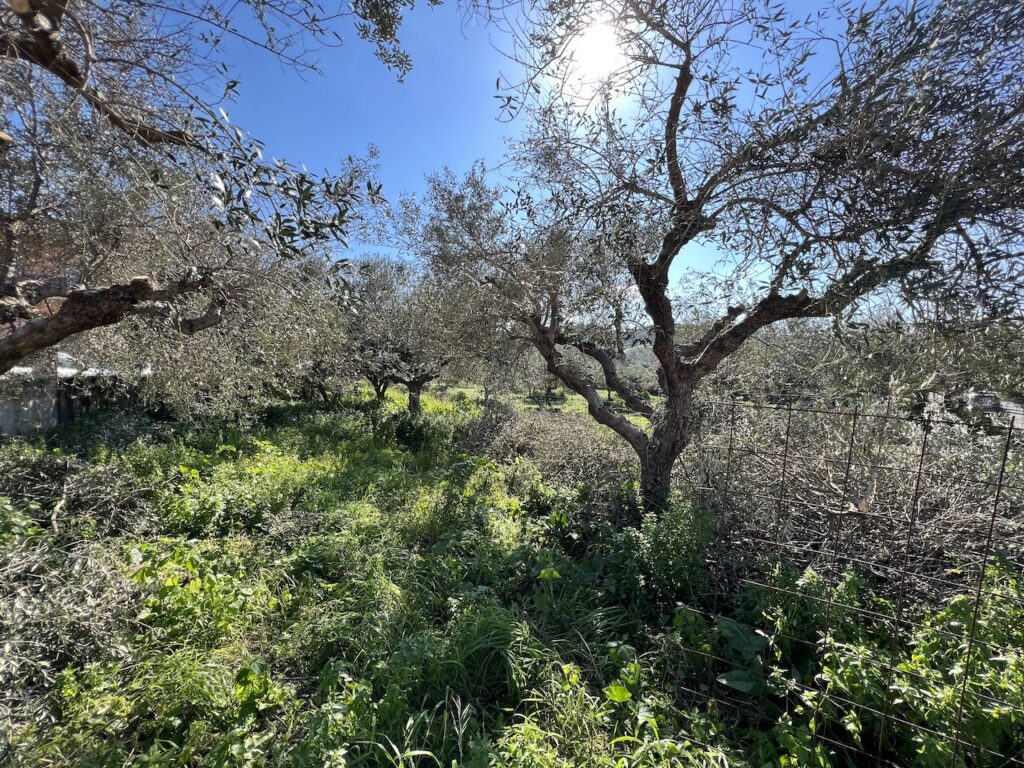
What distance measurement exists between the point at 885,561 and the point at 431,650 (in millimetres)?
3590

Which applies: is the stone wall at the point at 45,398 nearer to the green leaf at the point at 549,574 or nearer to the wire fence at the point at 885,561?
the green leaf at the point at 549,574

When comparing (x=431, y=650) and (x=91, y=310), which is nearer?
(x=431, y=650)

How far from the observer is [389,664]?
2.68 metres

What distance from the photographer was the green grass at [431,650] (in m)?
2.19

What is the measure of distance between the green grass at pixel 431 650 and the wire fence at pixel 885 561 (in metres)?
0.03

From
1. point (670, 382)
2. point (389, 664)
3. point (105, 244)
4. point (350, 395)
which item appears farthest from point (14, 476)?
point (350, 395)

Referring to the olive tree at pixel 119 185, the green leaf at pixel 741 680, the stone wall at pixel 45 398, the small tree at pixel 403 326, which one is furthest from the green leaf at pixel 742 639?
the stone wall at pixel 45 398

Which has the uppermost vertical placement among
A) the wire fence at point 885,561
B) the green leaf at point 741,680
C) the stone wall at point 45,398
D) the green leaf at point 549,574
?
the wire fence at point 885,561

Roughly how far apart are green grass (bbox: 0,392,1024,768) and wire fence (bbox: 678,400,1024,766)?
0.03 m

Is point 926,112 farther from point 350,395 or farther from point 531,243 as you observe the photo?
point 350,395

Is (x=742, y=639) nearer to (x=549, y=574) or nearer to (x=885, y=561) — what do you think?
(x=549, y=574)

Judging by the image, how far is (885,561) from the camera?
3461 millimetres

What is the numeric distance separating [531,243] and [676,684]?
4198mm

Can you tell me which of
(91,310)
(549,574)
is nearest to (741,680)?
(549,574)
